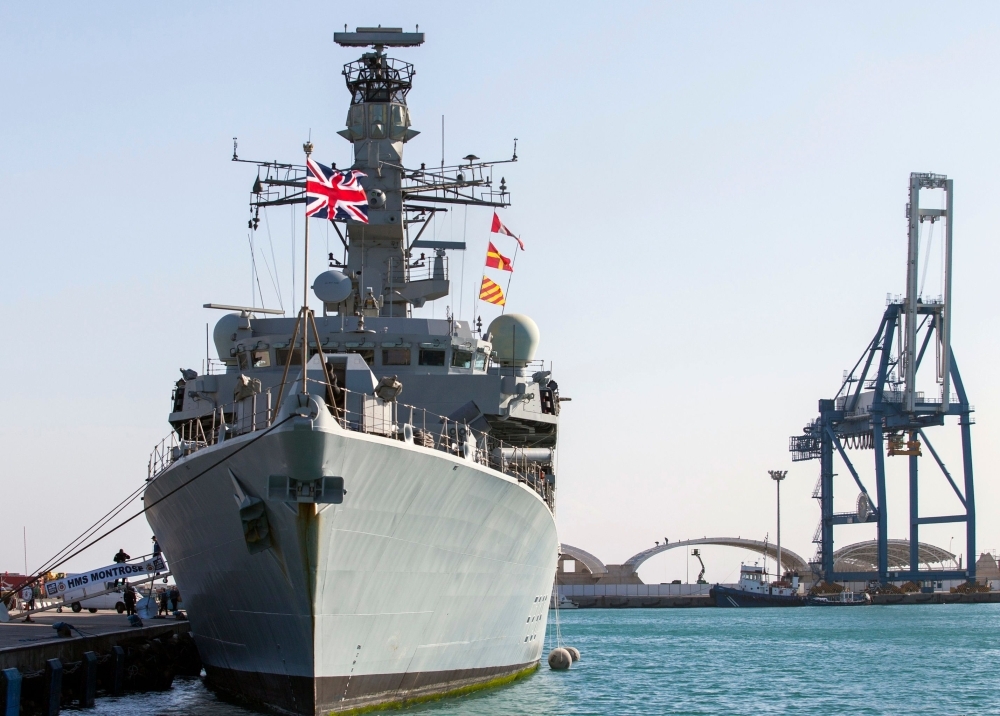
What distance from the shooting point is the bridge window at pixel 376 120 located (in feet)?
82.1

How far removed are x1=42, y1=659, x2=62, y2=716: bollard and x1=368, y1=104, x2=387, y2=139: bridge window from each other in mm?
12651

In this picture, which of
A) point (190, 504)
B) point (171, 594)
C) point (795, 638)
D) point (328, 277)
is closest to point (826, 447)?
point (795, 638)

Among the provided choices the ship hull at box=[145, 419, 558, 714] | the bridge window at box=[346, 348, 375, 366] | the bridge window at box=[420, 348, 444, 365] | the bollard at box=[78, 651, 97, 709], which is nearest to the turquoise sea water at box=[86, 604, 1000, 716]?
the bollard at box=[78, 651, 97, 709]

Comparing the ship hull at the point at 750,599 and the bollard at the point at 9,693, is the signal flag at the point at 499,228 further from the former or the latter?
the ship hull at the point at 750,599

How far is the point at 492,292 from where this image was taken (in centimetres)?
2297

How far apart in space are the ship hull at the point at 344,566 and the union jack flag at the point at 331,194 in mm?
2840

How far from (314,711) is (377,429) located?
334cm

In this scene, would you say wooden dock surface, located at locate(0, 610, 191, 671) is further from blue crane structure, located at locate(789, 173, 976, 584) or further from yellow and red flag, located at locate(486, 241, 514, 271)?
blue crane structure, located at locate(789, 173, 976, 584)

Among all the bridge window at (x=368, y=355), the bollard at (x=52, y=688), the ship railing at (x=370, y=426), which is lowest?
the bollard at (x=52, y=688)

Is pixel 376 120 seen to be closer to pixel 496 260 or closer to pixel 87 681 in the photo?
pixel 496 260

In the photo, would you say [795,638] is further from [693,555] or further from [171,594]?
[693,555]

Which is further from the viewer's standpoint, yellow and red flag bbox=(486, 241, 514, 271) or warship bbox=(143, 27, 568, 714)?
yellow and red flag bbox=(486, 241, 514, 271)

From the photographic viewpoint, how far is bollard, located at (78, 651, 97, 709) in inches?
698

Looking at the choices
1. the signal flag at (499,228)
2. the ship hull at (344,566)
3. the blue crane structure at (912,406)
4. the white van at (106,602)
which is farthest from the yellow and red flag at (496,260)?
the blue crane structure at (912,406)
